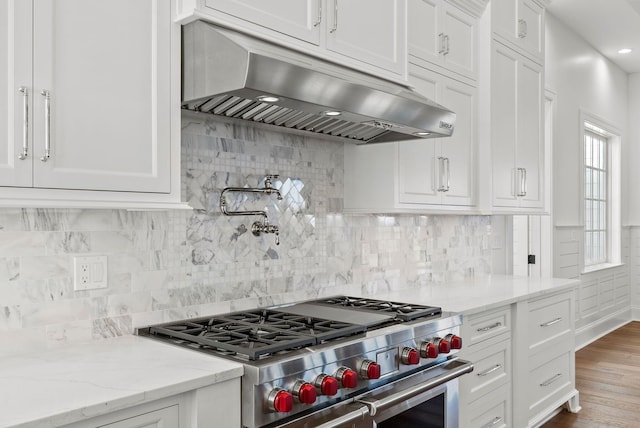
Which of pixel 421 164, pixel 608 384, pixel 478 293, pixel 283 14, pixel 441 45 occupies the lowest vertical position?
pixel 608 384

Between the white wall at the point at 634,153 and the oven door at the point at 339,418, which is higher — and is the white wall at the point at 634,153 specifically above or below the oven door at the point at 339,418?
above

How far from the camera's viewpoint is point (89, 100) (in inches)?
60.0

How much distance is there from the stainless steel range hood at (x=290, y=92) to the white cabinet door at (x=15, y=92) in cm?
50

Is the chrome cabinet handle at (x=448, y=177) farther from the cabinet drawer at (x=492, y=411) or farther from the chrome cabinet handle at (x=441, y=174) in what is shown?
the cabinet drawer at (x=492, y=411)

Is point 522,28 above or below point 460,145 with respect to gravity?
above

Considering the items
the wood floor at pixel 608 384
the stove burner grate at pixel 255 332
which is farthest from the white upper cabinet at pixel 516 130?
the stove burner grate at pixel 255 332

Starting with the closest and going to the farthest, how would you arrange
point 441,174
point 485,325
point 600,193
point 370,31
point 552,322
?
1. point 370,31
2. point 485,325
3. point 441,174
4. point 552,322
5. point 600,193

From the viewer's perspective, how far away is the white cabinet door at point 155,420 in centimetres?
132

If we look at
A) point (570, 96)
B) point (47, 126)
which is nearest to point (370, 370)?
point (47, 126)

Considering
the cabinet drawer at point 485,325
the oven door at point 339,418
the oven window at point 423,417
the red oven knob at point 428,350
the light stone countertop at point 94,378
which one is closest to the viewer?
the light stone countertop at point 94,378

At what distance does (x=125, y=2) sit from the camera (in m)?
1.60

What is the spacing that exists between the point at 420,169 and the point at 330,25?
3.18 feet

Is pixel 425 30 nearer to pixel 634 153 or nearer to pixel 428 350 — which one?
pixel 428 350

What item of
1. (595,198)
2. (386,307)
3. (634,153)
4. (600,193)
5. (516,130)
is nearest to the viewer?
(386,307)
